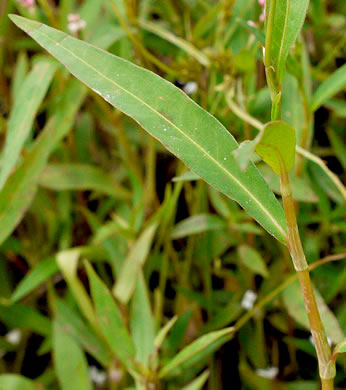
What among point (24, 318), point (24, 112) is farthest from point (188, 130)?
point (24, 318)

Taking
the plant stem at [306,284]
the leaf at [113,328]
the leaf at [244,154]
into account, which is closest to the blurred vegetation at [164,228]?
the leaf at [113,328]

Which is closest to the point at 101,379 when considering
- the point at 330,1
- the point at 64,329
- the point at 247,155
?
the point at 64,329

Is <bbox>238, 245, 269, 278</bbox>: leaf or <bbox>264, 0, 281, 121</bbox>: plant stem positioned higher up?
<bbox>264, 0, 281, 121</bbox>: plant stem

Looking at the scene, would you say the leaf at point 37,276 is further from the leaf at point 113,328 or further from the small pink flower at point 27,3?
the small pink flower at point 27,3

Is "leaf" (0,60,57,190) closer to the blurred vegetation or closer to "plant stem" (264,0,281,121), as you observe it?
the blurred vegetation

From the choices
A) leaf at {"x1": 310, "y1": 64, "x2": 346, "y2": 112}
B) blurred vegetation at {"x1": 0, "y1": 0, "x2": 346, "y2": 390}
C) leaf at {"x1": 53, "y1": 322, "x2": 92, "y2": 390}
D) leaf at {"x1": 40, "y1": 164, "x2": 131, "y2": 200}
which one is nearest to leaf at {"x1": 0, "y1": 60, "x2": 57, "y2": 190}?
blurred vegetation at {"x1": 0, "y1": 0, "x2": 346, "y2": 390}

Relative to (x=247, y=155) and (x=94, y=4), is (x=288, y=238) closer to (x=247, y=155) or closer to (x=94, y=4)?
(x=247, y=155)

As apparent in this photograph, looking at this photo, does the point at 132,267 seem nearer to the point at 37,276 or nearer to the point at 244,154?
the point at 37,276
